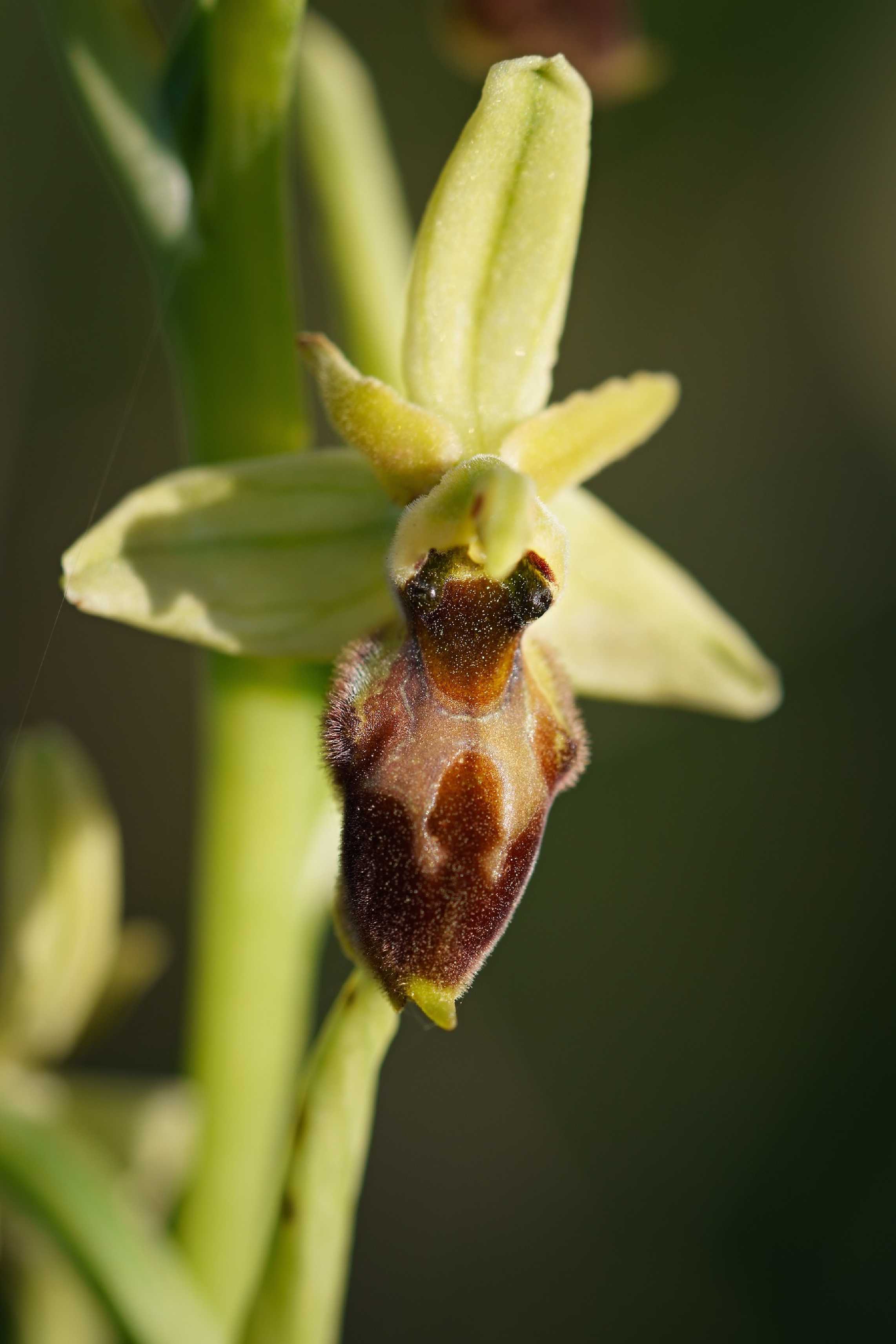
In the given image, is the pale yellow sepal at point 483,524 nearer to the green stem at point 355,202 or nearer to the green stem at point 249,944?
the green stem at point 249,944

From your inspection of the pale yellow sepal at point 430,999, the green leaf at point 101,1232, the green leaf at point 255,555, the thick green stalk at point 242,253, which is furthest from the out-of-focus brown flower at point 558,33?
the green leaf at point 101,1232

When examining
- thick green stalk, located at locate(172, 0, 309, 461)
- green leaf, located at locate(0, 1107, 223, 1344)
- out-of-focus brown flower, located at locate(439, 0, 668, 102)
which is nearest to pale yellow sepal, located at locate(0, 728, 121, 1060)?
green leaf, located at locate(0, 1107, 223, 1344)

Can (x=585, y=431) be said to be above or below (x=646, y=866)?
above

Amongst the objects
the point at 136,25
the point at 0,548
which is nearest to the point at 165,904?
the point at 0,548

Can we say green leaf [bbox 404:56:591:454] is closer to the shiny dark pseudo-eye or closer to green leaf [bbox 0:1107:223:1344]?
the shiny dark pseudo-eye

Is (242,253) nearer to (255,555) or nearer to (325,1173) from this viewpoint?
(255,555)

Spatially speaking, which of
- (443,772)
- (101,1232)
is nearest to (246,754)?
(443,772)
